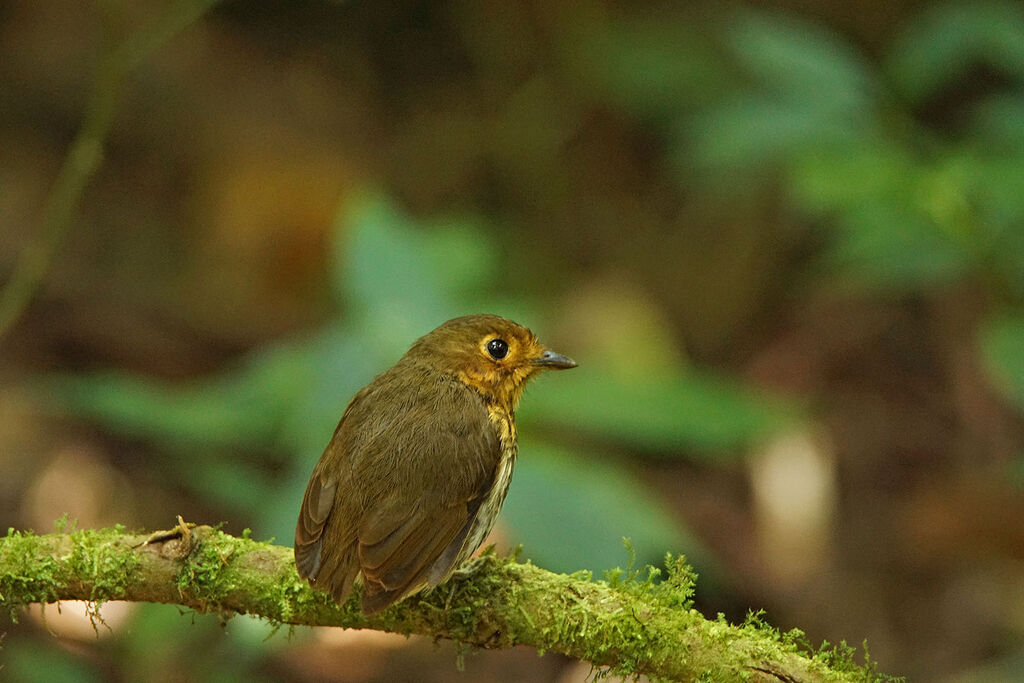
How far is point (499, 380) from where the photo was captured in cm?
339

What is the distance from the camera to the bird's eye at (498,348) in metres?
3.38

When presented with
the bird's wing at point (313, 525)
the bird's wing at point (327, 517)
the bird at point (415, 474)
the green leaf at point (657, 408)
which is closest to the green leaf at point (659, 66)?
the green leaf at point (657, 408)

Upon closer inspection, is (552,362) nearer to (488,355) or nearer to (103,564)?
(488,355)

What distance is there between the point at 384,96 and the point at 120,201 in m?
1.97

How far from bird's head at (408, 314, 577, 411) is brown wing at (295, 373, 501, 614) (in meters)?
0.17

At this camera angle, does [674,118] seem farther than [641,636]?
Yes

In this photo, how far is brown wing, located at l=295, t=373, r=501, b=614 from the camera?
8.52 feet

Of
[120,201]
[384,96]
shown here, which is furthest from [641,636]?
[384,96]

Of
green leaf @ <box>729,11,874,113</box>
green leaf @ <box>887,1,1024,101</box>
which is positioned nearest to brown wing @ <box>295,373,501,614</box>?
green leaf @ <box>729,11,874,113</box>

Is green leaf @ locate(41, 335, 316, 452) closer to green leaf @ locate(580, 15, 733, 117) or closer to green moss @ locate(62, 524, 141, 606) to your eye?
green moss @ locate(62, 524, 141, 606)

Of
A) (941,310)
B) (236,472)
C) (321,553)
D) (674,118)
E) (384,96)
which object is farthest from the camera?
(384,96)

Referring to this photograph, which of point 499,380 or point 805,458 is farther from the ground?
point 805,458

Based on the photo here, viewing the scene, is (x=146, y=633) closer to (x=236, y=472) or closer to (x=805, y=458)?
(x=236, y=472)

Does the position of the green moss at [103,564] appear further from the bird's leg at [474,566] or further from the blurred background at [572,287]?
the bird's leg at [474,566]
